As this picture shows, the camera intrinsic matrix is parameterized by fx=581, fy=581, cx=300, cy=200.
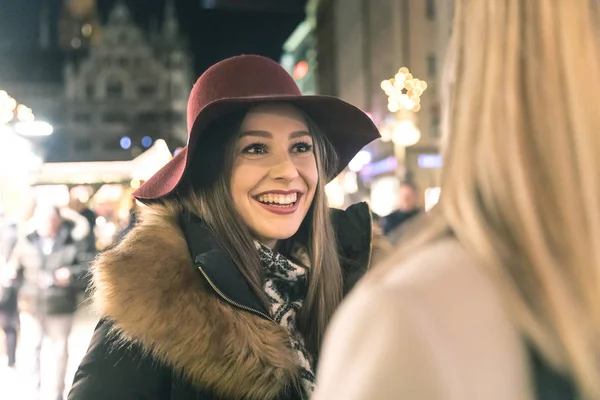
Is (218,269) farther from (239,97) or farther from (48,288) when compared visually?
(48,288)

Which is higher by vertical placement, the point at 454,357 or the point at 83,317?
the point at 454,357

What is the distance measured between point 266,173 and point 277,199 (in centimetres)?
9

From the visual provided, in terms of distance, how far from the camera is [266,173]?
188 cm

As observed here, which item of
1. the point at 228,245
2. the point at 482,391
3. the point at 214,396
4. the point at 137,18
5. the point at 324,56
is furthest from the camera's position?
the point at 137,18

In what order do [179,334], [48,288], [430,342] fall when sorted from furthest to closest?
[48,288]
[179,334]
[430,342]

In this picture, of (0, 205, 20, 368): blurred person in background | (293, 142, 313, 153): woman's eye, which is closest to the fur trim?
(293, 142, 313, 153): woman's eye

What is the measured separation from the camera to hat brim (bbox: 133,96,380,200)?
5.79ft

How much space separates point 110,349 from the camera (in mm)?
1595

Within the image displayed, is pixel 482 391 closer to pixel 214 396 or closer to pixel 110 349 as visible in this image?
pixel 214 396

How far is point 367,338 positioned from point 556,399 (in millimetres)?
239

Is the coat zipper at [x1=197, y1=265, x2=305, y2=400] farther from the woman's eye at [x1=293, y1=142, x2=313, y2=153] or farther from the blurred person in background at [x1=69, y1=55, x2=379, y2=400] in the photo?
the woman's eye at [x1=293, y1=142, x2=313, y2=153]

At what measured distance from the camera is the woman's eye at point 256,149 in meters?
1.89

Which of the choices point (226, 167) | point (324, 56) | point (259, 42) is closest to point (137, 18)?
point (259, 42)

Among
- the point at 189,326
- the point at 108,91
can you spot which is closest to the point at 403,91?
the point at 189,326
